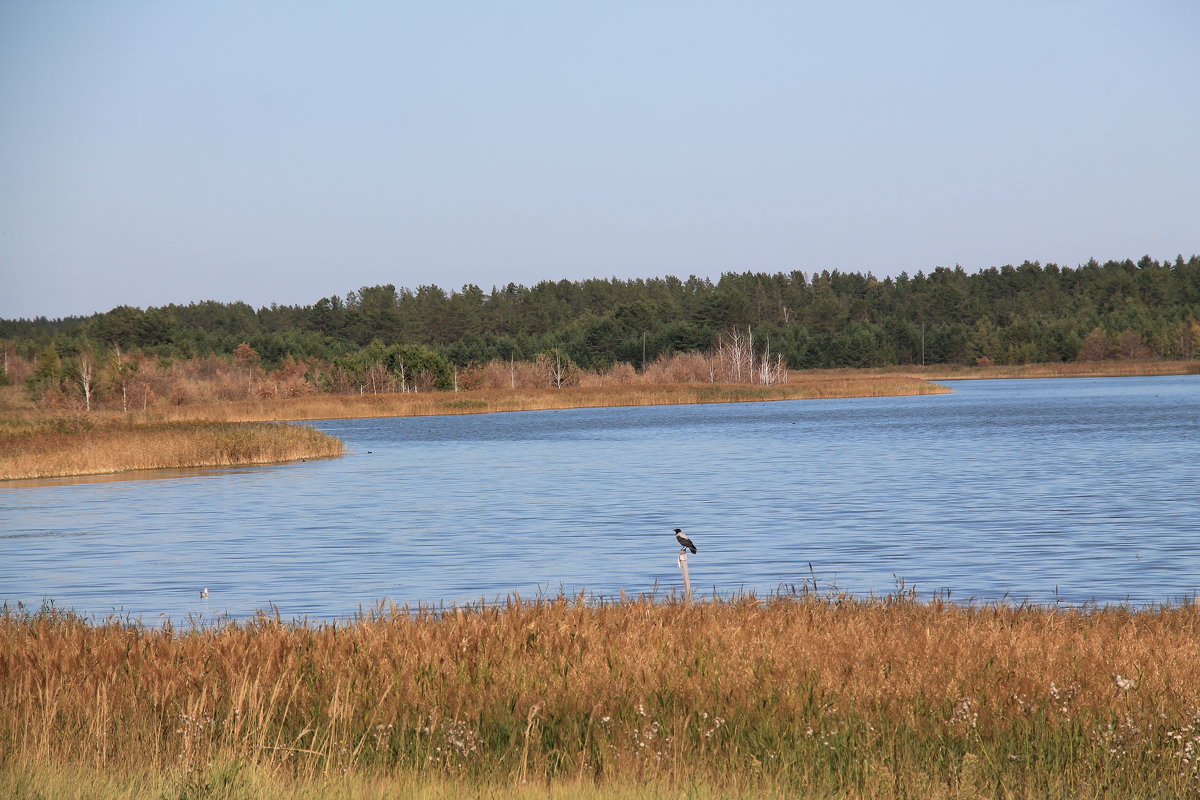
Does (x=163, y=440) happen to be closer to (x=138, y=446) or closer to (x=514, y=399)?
(x=138, y=446)

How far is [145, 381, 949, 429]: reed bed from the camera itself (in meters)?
76.1

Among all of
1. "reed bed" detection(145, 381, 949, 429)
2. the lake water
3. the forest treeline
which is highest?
the forest treeline

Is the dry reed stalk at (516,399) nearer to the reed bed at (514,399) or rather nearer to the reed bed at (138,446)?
the reed bed at (514,399)

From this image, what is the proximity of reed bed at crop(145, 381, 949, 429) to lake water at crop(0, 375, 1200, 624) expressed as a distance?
2332 cm

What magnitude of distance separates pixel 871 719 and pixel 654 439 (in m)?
48.9

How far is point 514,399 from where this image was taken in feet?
292

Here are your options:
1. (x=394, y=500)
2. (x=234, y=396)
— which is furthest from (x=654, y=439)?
(x=234, y=396)

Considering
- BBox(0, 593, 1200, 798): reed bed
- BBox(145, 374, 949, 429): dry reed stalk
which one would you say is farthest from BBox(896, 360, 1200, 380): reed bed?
BBox(0, 593, 1200, 798): reed bed

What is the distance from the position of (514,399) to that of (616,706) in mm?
80208

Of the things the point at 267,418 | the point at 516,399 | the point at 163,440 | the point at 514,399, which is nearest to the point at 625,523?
the point at 163,440

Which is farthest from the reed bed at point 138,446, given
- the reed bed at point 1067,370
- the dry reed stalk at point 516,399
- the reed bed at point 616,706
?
the reed bed at point 1067,370

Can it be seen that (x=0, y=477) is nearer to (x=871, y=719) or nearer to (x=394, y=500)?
(x=394, y=500)

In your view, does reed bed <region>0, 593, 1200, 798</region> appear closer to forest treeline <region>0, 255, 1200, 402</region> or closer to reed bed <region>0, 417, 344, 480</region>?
reed bed <region>0, 417, 344, 480</region>

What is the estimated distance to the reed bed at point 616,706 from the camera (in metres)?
7.45
